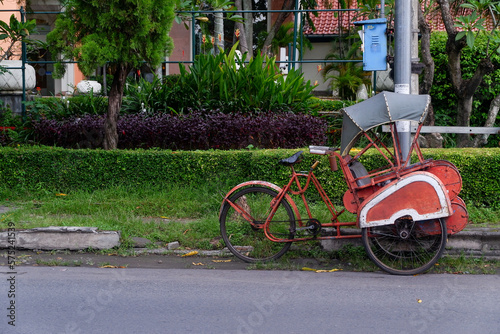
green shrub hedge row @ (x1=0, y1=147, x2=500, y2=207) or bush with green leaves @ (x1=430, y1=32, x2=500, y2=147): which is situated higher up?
bush with green leaves @ (x1=430, y1=32, x2=500, y2=147)

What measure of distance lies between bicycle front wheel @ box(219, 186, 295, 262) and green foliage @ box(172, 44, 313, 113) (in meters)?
4.06

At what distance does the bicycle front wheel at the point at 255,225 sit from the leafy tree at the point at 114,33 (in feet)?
11.9

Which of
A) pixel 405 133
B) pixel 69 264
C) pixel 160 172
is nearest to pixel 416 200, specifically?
pixel 405 133

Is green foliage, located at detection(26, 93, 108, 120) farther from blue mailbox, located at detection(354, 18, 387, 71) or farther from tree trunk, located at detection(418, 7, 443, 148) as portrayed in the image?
tree trunk, located at detection(418, 7, 443, 148)

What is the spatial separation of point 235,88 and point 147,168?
2.57 meters

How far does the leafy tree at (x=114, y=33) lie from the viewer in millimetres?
8617

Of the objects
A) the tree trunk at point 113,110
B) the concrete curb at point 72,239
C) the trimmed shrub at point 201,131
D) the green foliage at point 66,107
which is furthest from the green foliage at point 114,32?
the concrete curb at point 72,239

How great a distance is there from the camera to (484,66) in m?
10.0

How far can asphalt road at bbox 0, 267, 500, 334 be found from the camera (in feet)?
14.7

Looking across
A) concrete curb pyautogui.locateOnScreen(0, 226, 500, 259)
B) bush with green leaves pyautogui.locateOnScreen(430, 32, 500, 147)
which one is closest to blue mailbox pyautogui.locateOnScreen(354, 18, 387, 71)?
concrete curb pyautogui.locateOnScreen(0, 226, 500, 259)

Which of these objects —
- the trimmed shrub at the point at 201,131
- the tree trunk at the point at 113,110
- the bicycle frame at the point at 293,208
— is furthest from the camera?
the trimmed shrub at the point at 201,131

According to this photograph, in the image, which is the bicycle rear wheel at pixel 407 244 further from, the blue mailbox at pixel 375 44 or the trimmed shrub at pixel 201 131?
the trimmed shrub at pixel 201 131

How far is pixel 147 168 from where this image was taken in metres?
9.02

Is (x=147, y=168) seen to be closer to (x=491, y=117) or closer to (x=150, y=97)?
(x=150, y=97)
